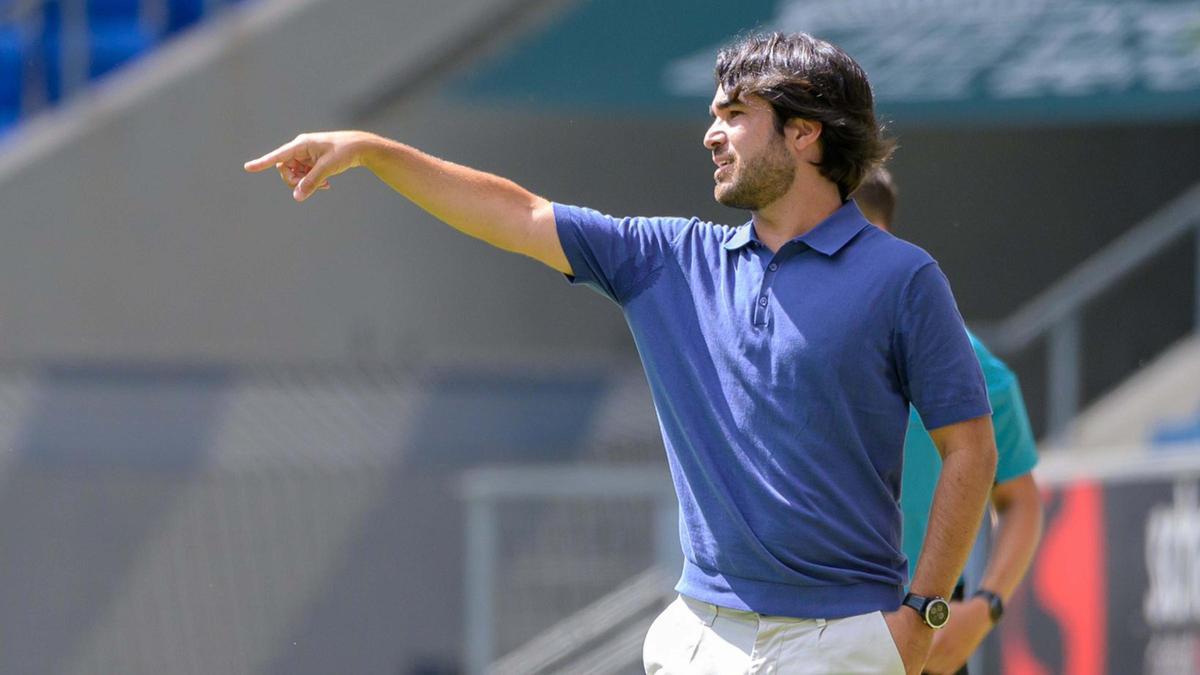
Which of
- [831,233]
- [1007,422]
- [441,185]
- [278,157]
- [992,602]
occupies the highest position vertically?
[278,157]

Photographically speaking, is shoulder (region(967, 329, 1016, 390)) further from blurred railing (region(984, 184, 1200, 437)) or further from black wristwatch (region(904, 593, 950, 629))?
blurred railing (region(984, 184, 1200, 437))

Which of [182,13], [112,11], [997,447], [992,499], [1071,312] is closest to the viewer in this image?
[997,447]

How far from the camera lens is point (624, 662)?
8.84 meters

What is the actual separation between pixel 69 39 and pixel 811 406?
9261 millimetres

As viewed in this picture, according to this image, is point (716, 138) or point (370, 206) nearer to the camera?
point (716, 138)

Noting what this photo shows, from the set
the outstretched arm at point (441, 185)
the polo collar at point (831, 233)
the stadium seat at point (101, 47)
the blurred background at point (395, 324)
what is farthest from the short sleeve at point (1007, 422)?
the stadium seat at point (101, 47)

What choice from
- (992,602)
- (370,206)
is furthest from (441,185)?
(370,206)

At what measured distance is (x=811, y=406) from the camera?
3.19 m

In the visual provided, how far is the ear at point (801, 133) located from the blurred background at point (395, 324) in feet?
15.8

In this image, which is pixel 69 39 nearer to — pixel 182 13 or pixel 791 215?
pixel 182 13

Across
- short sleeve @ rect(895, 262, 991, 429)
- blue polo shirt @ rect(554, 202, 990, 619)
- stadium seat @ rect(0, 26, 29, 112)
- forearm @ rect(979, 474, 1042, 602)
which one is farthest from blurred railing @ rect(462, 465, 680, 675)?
short sleeve @ rect(895, 262, 991, 429)

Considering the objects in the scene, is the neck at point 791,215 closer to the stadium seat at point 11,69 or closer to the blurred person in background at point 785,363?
the blurred person in background at point 785,363

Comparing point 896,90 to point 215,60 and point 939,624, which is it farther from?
point 939,624

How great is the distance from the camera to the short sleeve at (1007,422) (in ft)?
13.6
